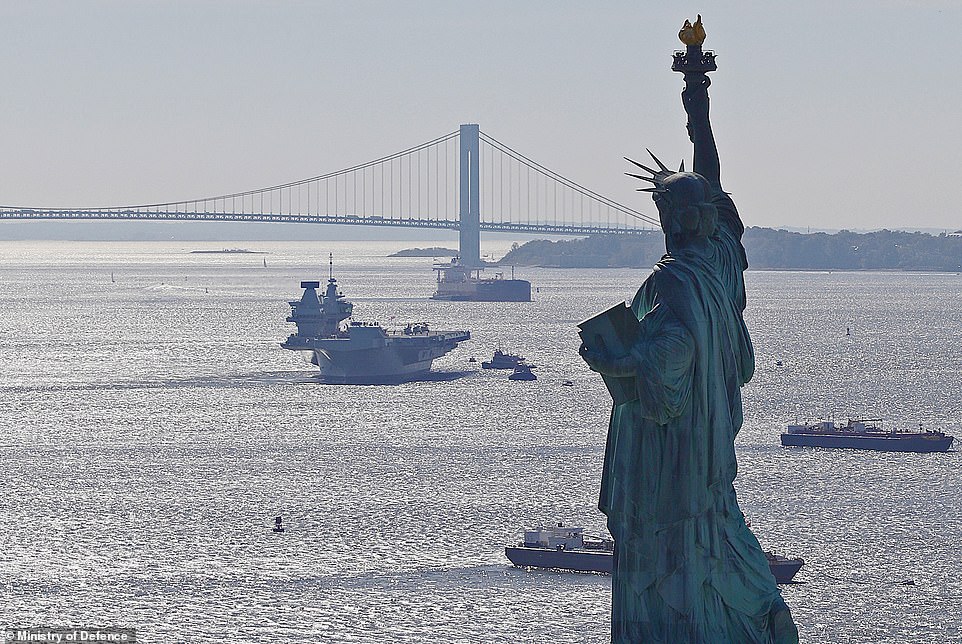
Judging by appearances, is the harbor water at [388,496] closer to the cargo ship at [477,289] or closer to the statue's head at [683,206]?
the statue's head at [683,206]

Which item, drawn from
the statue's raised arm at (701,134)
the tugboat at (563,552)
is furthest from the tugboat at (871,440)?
the statue's raised arm at (701,134)

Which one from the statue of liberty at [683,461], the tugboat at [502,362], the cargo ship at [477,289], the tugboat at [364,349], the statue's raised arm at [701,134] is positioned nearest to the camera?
the statue of liberty at [683,461]

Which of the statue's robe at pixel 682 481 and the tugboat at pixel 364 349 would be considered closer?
the statue's robe at pixel 682 481

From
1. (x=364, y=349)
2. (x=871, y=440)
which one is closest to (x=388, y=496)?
(x=871, y=440)

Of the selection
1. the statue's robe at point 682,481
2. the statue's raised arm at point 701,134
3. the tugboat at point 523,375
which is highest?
the statue's raised arm at point 701,134

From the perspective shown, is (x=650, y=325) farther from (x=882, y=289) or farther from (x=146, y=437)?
(x=882, y=289)

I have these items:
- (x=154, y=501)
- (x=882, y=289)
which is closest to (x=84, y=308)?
(x=882, y=289)

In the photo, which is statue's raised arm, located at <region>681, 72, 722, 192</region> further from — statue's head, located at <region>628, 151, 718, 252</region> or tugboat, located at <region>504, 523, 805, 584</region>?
tugboat, located at <region>504, 523, 805, 584</region>
